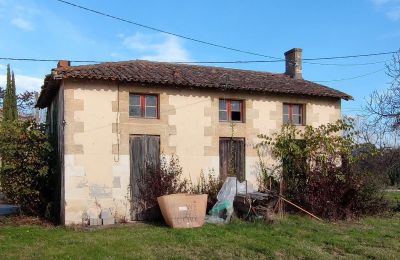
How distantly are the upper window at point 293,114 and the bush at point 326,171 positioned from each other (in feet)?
1.58

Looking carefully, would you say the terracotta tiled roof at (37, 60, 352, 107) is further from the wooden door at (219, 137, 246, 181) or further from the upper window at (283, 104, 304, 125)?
the wooden door at (219, 137, 246, 181)

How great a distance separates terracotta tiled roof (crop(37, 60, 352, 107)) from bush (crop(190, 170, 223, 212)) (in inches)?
116

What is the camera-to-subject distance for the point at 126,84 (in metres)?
14.3

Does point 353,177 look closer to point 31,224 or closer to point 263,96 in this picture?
point 263,96

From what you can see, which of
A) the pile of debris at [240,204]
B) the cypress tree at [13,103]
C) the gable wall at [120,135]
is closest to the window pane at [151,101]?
the gable wall at [120,135]

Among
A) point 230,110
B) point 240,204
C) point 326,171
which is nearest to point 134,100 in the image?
point 230,110

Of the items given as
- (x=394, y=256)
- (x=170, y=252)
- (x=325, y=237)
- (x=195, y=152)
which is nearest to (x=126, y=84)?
(x=195, y=152)

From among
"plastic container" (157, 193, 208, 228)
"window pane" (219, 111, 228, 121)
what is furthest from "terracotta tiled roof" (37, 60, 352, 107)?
"plastic container" (157, 193, 208, 228)

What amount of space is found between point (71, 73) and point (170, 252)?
20.4ft

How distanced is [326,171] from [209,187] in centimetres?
373

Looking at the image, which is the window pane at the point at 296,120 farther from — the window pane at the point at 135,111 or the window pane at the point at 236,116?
the window pane at the point at 135,111

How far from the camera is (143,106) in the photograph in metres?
14.7

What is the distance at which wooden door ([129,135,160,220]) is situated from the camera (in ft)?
46.9

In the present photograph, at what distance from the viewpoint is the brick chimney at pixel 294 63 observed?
19.4 meters
